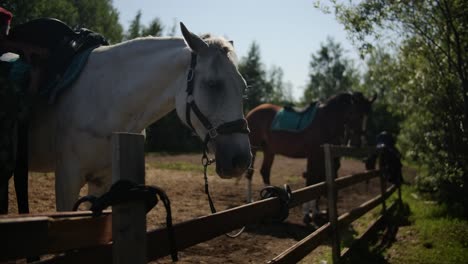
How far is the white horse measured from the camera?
2518 millimetres

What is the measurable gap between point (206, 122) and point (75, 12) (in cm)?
777

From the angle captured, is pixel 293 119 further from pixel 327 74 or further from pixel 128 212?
pixel 327 74

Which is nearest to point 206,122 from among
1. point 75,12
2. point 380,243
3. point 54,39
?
point 54,39

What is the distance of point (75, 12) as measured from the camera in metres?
8.71

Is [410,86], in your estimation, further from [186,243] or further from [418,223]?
[186,243]

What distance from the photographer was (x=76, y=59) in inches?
116

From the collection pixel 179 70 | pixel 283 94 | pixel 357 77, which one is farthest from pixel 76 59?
pixel 283 94

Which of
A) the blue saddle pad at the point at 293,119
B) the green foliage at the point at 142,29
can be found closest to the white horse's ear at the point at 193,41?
the blue saddle pad at the point at 293,119

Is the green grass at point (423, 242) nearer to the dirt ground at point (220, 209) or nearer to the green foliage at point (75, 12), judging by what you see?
the dirt ground at point (220, 209)

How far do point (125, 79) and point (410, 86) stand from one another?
605 centimetres

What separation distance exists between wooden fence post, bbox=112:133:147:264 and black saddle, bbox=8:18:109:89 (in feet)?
6.22

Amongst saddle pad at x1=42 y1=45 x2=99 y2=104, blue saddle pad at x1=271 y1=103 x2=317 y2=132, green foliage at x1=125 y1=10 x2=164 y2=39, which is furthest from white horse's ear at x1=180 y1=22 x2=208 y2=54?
green foliage at x1=125 y1=10 x2=164 y2=39

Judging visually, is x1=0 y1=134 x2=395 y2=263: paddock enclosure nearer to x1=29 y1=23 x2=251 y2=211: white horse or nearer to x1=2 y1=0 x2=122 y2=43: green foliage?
x1=29 y1=23 x2=251 y2=211: white horse

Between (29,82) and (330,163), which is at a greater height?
(29,82)
